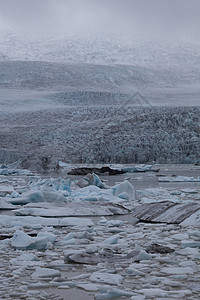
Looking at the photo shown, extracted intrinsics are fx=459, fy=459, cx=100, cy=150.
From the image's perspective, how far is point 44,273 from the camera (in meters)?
2.18

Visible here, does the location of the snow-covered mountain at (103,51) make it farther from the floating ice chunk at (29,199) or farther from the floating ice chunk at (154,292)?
the floating ice chunk at (154,292)

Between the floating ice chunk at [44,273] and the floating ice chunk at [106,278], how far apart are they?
0.58ft

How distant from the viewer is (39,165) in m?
17.1

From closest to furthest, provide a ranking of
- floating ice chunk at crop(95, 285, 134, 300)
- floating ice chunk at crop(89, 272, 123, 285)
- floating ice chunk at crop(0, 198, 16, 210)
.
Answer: floating ice chunk at crop(95, 285, 134, 300) < floating ice chunk at crop(89, 272, 123, 285) < floating ice chunk at crop(0, 198, 16, 210)

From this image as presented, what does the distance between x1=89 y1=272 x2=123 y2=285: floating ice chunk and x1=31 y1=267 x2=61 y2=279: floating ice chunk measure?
18 centimetres

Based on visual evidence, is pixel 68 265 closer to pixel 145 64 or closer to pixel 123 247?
pixel 123 247

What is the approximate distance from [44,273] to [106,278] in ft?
0.98

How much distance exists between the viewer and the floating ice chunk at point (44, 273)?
214 cm

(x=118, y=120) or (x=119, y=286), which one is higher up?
(x=118, y=120)

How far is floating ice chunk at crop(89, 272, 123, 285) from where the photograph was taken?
6.78 ft

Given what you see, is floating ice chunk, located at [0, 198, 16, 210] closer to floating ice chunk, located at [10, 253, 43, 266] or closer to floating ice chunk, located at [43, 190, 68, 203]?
floating ice chunk, located at [43, 190, 68, 203]

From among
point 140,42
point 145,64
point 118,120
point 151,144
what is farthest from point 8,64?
point 151,144

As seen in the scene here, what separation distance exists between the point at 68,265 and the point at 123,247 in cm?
61

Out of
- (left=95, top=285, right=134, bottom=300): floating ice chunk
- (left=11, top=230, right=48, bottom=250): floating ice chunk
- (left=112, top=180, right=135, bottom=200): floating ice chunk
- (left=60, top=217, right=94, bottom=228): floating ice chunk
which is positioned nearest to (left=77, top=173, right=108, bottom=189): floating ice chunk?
(left=112, top=180, right=135, bottom=200): floating ice chunk
